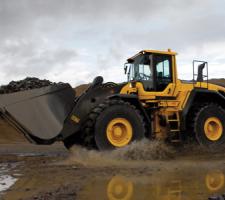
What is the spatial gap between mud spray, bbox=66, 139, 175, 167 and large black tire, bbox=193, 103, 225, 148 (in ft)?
4.49

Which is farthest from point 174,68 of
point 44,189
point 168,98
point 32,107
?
point 44,189

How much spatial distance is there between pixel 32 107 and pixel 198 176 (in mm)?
4841

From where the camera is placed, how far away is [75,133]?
12391 millimetres

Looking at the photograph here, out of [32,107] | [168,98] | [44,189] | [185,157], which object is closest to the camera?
[44,189]

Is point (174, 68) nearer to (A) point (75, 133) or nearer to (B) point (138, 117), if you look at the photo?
(B) point (138, 117)

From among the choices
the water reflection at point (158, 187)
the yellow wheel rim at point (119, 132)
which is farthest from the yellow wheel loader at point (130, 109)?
the water reflection at point (158, 187)

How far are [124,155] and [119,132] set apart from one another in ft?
2.20

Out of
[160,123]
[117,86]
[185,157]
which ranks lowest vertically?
[185,157]

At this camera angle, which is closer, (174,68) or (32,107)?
(32,107)

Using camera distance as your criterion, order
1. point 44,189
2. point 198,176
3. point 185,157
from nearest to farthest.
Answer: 1. point 44,189
2. point 198,176
3. point 185,157

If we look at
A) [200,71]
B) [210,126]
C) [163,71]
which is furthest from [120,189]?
[200,71]

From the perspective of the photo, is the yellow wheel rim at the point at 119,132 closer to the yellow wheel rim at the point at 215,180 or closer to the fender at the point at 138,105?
the fender at the point at 138,105

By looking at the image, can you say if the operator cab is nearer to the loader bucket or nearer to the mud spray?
the mud spray

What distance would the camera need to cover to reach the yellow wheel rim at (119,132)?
12406 millimetres
